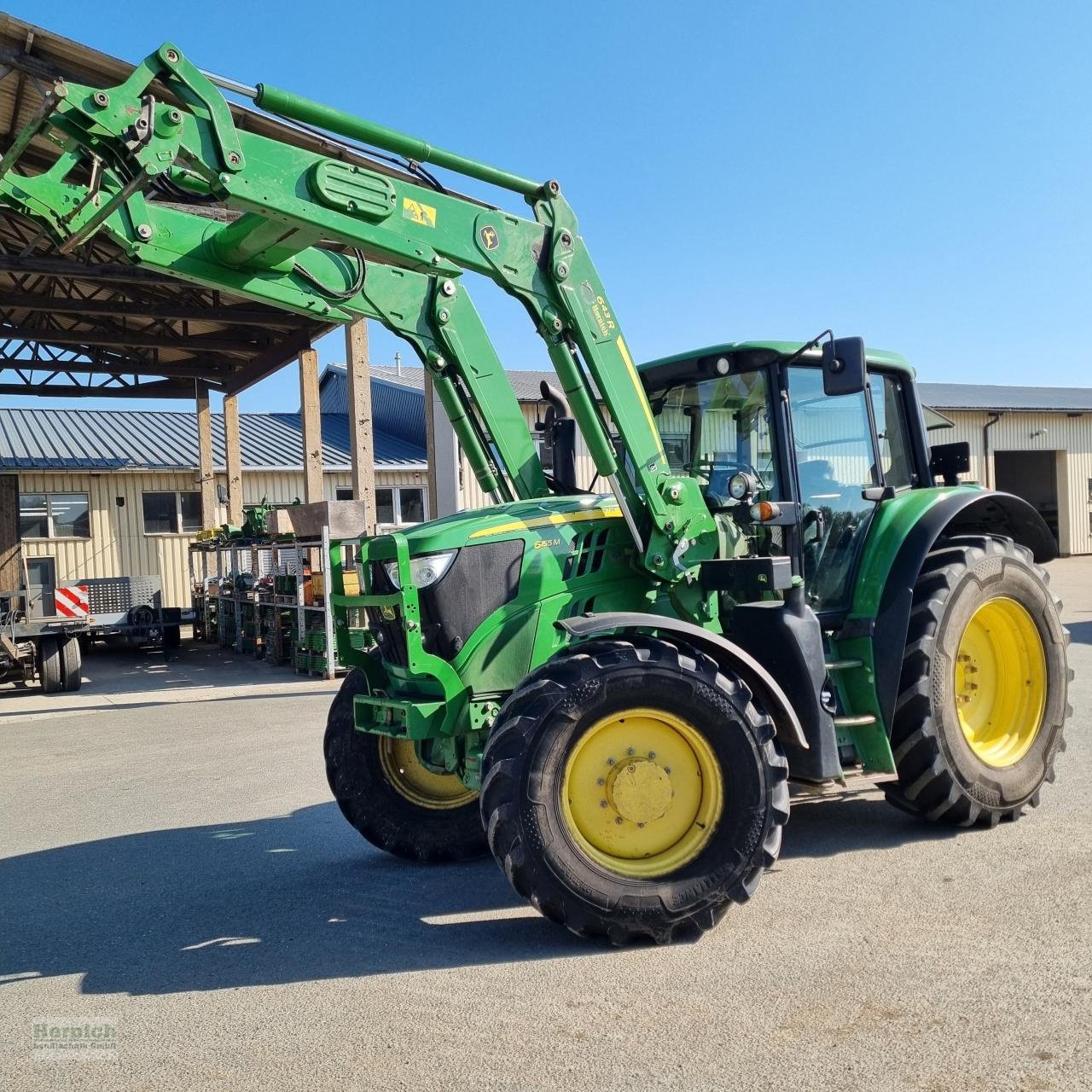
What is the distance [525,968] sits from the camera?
403 cm

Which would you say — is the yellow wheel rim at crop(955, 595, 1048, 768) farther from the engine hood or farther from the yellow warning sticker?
the yellow warning sticker

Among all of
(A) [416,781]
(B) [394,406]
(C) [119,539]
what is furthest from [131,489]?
(A) [416,781]

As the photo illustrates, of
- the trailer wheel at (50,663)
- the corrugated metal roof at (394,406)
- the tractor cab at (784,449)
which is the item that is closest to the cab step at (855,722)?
the tractor cab at (784,449)

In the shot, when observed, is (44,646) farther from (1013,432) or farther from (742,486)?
(1013,432)

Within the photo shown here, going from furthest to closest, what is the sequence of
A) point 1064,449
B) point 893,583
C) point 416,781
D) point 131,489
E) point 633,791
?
point 1064,449 < point 131,489 < point 416,781 < point 893,583 < point 633,791

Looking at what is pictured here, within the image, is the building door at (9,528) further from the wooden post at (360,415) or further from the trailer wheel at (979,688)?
the trailer wheel at (979,688)

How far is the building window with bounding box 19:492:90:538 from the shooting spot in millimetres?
22484

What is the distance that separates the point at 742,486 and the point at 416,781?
2.28m

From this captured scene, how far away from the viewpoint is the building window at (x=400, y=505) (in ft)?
83.6

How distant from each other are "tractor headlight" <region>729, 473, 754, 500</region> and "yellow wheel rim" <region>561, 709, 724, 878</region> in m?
1.31

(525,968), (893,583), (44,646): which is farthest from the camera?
(44,646)

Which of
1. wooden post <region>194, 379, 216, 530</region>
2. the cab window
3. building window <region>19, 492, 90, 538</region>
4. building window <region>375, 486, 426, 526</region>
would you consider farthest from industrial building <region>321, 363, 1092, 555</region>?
the cab window

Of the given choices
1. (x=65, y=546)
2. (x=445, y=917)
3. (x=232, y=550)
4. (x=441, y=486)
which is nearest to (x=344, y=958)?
(x=445, y=917)

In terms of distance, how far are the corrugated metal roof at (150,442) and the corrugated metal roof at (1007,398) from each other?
53.3 feet
